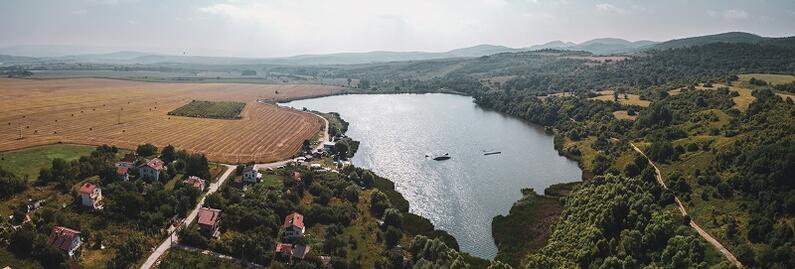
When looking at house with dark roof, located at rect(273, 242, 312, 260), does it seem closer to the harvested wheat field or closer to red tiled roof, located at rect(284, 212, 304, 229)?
red tiled roof, located at rect(284, 212, 304, 229)

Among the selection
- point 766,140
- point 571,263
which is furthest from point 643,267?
point 766,140

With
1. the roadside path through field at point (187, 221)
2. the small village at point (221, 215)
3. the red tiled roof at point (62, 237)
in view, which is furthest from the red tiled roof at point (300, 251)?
the red tiled roof at point (62, 237)

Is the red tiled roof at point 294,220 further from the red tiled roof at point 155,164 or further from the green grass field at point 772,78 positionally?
the green grass field at point 772,78

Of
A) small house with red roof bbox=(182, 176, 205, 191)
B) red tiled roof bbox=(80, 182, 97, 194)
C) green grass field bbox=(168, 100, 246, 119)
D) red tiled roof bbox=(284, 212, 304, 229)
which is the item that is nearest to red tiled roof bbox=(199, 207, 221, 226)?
red tiled roof bbox=(284, 212, 304, 229)

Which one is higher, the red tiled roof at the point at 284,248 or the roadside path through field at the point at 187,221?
the roadside path through field at the point at 187,221

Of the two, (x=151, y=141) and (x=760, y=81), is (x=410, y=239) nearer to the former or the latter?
(x=151, y=141)
